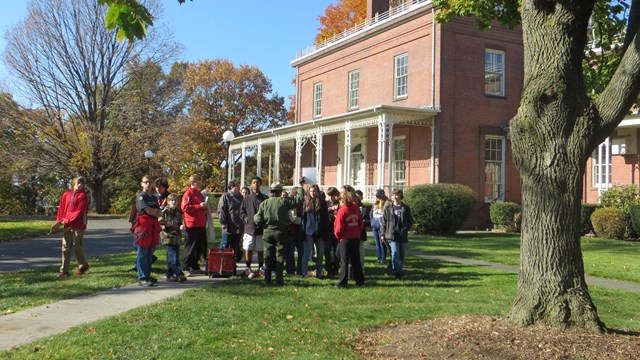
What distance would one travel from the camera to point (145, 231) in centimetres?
926

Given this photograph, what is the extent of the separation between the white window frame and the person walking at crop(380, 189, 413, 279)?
1449cm

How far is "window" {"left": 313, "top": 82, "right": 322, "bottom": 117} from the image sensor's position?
32562 millimetres

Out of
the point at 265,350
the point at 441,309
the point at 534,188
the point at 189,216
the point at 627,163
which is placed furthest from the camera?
the point at 627,163

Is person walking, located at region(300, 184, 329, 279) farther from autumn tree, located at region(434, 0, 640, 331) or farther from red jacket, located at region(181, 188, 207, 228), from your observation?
autumn tree, located at region(434, 0, 640, 331)

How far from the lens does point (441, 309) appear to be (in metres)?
7.69

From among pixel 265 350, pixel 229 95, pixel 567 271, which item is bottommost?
pixel 265 350

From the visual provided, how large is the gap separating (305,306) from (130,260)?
6.37m

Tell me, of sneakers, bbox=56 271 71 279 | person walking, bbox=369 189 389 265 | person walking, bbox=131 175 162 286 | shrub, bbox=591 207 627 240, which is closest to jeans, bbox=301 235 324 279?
person walking, bbox=369 189 389 265

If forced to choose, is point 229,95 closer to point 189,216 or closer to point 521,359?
point 189,216

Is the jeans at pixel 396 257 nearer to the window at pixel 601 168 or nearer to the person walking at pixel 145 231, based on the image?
the person walking at pixel 145 231

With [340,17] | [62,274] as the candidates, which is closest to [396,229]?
[62,274]

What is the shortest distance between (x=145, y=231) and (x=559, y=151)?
6.34 m

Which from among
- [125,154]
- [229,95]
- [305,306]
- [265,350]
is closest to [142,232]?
[305,306]

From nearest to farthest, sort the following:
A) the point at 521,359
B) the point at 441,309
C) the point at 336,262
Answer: the point at 521,359
the point at 441,309
the point at 336,262
